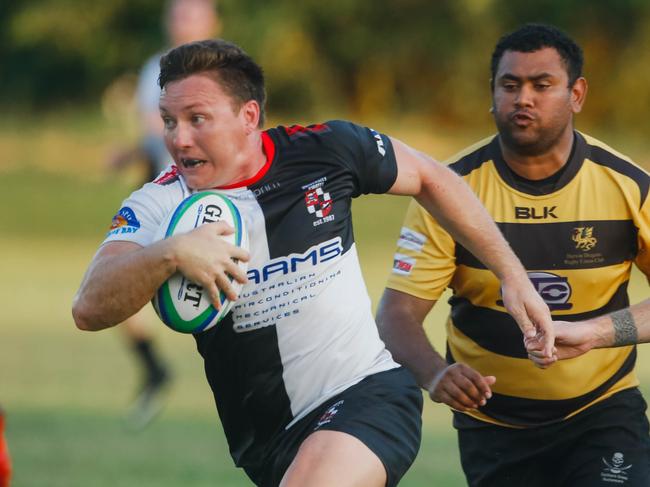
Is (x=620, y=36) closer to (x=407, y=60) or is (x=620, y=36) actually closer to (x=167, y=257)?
(x=407, y=60)

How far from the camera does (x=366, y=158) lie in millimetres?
4961

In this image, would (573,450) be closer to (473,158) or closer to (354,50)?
(473,158)

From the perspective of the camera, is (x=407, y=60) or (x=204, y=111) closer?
(x=204, y=111)

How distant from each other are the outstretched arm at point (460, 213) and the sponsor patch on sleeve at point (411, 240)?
1.65ft

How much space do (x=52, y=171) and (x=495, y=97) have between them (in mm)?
27870

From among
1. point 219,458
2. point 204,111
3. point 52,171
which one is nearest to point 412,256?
point 204,111

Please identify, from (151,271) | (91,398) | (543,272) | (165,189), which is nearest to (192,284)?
(151,271)

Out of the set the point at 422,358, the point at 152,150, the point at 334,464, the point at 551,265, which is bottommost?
the point at 334,464

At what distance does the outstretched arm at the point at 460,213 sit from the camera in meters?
4.92

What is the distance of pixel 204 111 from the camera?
464cm

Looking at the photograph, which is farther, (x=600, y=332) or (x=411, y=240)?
(x=411, y=240)

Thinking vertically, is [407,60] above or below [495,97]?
above

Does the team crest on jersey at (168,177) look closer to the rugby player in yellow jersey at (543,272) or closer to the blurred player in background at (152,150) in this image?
the rugby player in yellow jersey at (543,272)

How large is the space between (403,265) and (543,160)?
71 cm
